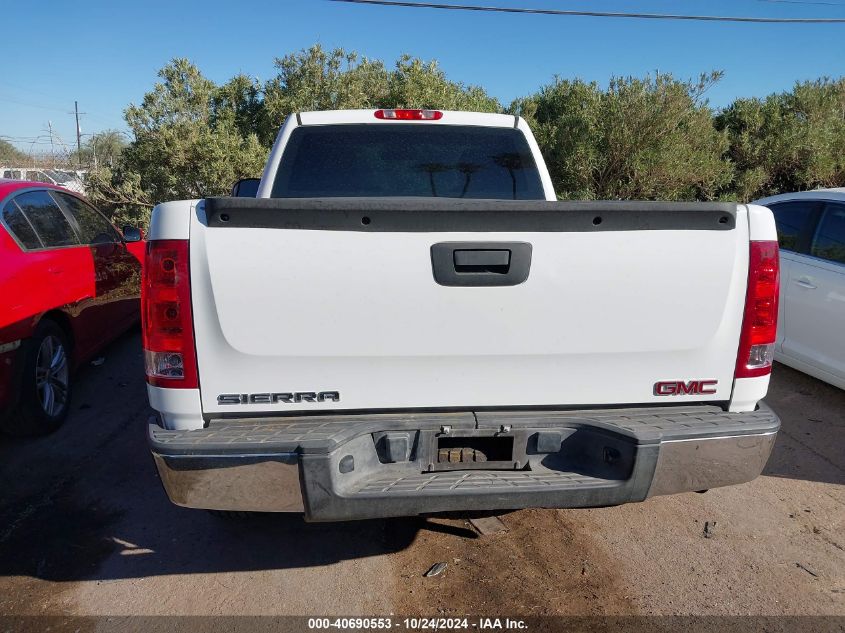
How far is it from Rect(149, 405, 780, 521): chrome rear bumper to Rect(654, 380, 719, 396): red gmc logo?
0.24 feet

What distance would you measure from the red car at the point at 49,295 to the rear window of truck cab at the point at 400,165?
2.02m

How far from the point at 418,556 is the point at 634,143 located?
28.5 feet

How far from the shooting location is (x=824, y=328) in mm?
4832

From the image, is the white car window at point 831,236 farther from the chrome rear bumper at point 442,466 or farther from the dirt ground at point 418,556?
the chrome rear bumper at point 442,466

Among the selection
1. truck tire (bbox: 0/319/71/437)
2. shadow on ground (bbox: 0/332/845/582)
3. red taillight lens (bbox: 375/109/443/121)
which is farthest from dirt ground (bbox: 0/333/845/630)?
red taillight lens (bbox: 375/109/443/121)

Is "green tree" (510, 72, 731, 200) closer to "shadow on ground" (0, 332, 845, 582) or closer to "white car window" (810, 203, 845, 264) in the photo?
"white car window" (810, 203, 845, 264)

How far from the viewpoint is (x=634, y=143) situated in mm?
9930

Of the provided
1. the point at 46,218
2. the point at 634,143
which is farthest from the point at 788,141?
the point at 46,218

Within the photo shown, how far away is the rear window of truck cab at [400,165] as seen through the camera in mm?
3670

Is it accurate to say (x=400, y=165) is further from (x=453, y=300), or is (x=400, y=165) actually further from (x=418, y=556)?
(x=418, y=556)

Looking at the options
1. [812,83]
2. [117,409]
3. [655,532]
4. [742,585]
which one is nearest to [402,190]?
[655,532]

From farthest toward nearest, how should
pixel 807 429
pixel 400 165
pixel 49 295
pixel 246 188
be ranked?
pixel 807 429 → pixel 49 295 → pixel 246 188 → pixel 400 165

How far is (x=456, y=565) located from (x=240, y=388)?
147cm

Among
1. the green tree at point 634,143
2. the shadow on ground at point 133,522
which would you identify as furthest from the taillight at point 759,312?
the green tree at point 634,143
